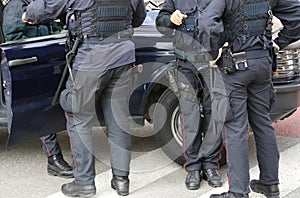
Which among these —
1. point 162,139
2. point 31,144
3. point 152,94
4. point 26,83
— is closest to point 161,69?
point 152,94

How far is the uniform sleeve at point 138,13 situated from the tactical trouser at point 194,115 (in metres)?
0.49

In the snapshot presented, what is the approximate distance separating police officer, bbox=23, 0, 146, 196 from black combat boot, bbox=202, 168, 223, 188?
28.5 inches

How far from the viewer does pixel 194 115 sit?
5125 mm

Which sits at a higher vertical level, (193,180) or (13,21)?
(13,21)

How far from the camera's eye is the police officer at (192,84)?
195 inches

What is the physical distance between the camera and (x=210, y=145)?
17.1 feet

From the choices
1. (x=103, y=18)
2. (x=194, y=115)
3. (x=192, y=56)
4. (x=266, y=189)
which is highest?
(x=103, y=18)

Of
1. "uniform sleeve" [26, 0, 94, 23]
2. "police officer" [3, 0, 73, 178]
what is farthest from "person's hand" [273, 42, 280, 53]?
"police officer" [3, 0, 73, 178]

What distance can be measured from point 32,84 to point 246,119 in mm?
1795

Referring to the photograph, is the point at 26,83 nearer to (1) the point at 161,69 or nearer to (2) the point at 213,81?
(1) the point at 161,69

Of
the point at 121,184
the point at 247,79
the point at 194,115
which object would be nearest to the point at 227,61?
the point at 247,79

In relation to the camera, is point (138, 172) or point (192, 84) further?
point (138, 172)

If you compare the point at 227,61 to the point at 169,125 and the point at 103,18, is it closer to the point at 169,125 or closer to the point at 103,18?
the point at 103,18

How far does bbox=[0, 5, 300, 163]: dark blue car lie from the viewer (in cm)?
495
